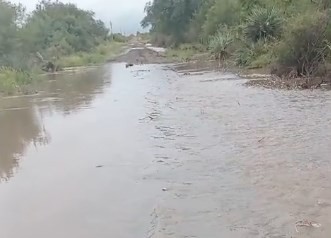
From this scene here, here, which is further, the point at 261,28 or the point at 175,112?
the point at 261,28

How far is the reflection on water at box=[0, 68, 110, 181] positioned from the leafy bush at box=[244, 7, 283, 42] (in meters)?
11.1

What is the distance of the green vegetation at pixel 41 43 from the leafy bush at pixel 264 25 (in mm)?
14718

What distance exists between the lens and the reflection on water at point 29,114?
11.7m

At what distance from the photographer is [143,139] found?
463 inches

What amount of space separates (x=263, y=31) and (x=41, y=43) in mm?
37900

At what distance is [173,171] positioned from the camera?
8.77m

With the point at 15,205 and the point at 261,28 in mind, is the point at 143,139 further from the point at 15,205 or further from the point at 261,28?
the point at 261,28

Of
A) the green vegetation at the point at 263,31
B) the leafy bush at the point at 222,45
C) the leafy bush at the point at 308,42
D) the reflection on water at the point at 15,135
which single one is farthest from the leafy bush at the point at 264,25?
the reflection on water at the point at 15,135

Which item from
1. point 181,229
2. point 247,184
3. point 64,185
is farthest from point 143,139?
point 181,229

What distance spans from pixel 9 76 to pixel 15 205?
23.0 meters

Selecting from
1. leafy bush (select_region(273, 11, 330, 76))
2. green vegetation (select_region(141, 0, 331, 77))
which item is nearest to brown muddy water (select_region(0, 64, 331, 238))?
leafy bush (select_region(273, 11, 330, 76))

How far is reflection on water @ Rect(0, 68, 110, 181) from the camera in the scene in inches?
459

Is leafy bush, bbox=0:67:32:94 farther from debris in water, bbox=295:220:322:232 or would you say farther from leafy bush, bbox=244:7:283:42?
debris in water, bbox=295:220:322:232

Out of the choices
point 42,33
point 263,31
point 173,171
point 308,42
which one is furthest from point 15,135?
point 42,33
